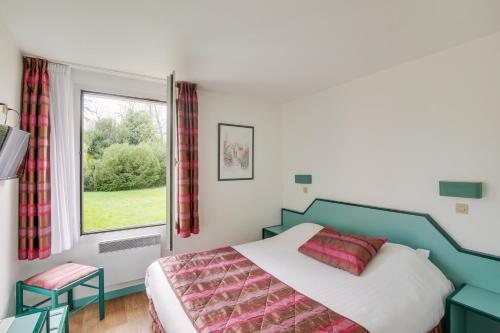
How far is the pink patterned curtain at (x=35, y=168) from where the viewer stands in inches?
85.7

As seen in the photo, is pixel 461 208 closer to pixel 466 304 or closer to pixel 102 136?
pixel 466 304

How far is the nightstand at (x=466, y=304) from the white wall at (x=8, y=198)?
3281 mm

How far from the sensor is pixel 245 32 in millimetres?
1797

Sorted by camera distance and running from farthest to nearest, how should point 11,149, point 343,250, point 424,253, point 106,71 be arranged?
point 106,71, point 343,250, point 424,253, point 11,149

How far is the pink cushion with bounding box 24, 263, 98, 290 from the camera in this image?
6.82 feet

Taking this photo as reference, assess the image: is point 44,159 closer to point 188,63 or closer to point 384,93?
point 188,63

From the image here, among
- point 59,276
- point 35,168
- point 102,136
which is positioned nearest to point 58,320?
point 59,276

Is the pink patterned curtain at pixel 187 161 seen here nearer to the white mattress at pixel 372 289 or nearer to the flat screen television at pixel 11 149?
the white mattress at pixel 372 289

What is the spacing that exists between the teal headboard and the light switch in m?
0.20

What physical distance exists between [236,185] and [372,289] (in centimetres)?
205

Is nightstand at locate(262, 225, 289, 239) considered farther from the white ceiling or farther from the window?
the white ceiling

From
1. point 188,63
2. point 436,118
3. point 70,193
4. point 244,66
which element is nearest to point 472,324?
point 436,118

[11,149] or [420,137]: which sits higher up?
[420,137]

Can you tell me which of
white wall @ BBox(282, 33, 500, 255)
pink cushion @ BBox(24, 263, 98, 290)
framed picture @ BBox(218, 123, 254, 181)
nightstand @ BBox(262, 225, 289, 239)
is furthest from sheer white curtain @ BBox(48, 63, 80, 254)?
white wall @ BBox(282, 33, 500, 255)
